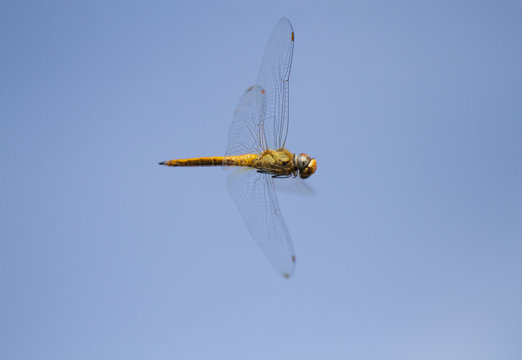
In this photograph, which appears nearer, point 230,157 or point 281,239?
point 281,239

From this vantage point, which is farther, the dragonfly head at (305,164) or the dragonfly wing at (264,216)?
the dragonfly head at (305,164)

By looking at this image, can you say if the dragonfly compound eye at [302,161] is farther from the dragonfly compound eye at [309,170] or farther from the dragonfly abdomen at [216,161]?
the dragonfly abdomen at [216,161]

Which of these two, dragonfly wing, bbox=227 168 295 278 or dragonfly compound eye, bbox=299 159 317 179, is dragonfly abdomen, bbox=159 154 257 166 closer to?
dragonfly wing, bbox=227 168 295 278

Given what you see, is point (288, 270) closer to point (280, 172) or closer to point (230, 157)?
point (280, 172)

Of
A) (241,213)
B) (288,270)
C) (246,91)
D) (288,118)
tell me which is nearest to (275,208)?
(241,213)

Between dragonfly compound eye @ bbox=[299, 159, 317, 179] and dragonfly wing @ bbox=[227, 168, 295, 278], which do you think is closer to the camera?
dragonfly wing @ bbox=[227, 168, 295, 278]

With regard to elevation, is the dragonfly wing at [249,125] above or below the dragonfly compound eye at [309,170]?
above
